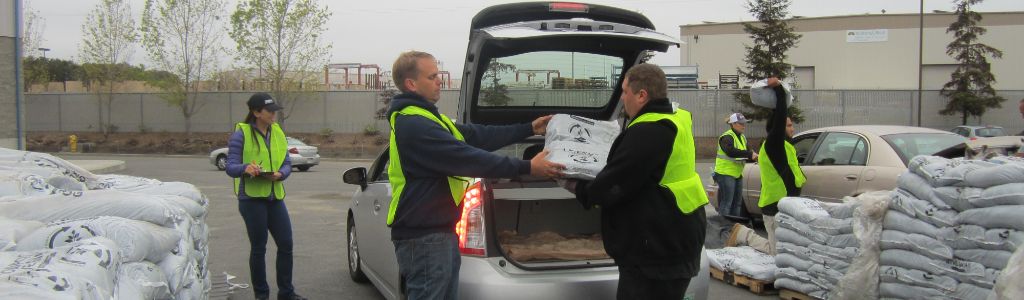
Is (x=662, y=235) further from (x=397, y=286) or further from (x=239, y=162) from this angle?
(x=239, y=162)

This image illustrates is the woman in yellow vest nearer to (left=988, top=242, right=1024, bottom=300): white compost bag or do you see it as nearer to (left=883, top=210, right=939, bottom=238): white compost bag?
(left=883, top=210, right=939, bottom=238): white compost bag

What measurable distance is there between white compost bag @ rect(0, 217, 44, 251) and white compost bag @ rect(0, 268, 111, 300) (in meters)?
0.68

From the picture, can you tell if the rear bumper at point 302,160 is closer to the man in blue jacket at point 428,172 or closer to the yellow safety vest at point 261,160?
the yellow safety vest at point 261,160

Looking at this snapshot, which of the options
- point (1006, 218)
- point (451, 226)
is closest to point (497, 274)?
point (451, 226)

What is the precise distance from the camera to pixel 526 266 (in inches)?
165

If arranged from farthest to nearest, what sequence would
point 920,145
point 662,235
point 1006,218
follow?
point 920,145 → point 1006,218 → point 662,235

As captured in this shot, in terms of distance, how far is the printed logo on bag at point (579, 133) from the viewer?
378 centimetres

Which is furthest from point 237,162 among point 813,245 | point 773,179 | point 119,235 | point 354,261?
point 773,179

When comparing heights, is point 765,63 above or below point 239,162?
above

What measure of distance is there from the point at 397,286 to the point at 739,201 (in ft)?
19.5

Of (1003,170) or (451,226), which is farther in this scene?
(1003,170)

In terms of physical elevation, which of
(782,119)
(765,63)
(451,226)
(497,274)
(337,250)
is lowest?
(337,250)

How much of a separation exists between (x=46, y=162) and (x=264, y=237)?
5.24 feet

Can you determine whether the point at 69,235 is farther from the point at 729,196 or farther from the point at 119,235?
the point at 729,196
